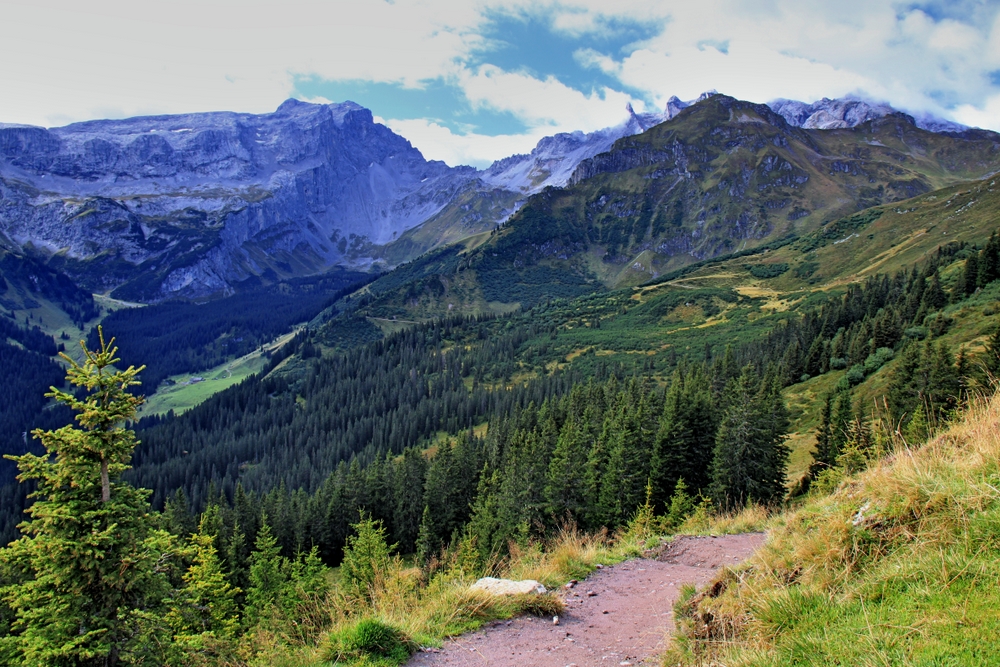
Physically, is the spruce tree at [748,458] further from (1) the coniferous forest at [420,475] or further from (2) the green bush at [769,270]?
(2) the green bush at [769,270]

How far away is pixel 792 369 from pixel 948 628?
75.6m

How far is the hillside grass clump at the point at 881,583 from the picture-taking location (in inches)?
195

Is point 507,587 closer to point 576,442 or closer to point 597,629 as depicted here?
point 597,629

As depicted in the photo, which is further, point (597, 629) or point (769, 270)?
point (769, 270)

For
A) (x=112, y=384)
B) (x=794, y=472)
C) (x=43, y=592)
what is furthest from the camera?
(x=794, y=472)

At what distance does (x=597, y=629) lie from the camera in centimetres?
1007

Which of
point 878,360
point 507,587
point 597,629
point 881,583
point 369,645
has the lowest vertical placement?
point 878,360

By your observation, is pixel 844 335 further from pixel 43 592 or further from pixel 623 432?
pixel 43 592

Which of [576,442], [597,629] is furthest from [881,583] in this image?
[576,442]

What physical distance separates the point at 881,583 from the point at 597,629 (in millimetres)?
5631

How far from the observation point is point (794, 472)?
41.5 m

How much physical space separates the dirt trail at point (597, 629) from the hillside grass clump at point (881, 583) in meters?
1.41

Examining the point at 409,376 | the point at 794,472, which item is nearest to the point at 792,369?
the point at 794,472

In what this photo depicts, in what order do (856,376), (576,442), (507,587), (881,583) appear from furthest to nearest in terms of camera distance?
(856,376), (576,442), (507,587), (881,583)
